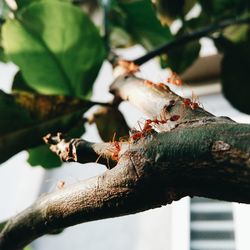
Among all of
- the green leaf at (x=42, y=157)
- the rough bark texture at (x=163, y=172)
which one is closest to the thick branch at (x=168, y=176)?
the rough bark texture at (x=163, y=172)

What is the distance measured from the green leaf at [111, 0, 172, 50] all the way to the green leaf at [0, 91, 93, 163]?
0.75ft

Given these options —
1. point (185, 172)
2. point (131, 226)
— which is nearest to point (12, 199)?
point (131, 226)

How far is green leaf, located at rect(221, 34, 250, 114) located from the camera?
0.56m

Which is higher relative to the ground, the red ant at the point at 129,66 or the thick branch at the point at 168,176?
the thick branch at the point at 168,176

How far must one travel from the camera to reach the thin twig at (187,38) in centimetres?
50

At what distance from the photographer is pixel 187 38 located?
1.76 feet

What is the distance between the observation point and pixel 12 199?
1.14 m

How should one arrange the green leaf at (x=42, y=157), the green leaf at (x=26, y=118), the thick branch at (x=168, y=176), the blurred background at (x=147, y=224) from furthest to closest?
1. the blurred background at (x=147, y=224)
2. the green leaf at (x=42, y=157)
3. the green leaf at (x=26, y=118)
4. the thick branch at (x=168, y=176)

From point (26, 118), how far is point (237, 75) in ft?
1.03

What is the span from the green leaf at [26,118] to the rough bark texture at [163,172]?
15cm

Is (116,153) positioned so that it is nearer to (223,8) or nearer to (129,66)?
(129,66)

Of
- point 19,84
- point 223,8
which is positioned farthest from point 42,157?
point 223,8

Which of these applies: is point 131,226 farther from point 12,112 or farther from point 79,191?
point 79,191

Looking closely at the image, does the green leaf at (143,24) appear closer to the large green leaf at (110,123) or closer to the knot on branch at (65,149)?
the large green leaf at (110,123)
